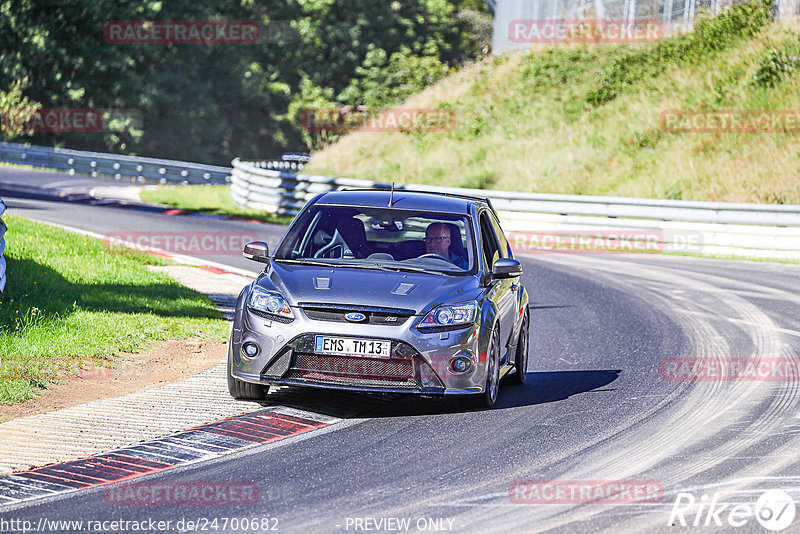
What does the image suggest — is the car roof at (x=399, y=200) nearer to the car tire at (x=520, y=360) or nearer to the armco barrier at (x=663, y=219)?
the car tire at (x=520, y=360)

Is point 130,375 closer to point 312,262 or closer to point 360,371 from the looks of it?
point 312,262

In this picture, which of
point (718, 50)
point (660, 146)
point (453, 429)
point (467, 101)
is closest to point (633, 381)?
point (453, 429)

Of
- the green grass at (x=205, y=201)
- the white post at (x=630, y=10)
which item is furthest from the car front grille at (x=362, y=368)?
the white post at (x=630, y=10)

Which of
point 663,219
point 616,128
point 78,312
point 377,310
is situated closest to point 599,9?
point 616,128

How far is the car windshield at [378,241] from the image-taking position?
9.06 metres

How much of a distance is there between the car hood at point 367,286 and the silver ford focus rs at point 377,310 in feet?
0.03

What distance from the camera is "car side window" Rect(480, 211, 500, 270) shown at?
942 centimetres

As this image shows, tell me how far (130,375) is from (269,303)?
203cm

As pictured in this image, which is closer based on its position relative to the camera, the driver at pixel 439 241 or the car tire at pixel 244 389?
the car tire at pixel 244 389

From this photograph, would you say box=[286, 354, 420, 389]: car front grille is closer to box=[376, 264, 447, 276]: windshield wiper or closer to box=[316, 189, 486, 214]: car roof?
box=[376, 264, 447, 276]: windshield wiper

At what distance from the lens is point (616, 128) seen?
33781mm

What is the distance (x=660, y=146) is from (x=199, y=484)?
2717cm

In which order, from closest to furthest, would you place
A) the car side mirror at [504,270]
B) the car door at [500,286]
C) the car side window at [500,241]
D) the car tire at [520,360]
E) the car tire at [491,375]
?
1. the car tire at [491,375]
2. the car side mirror at [504,270]
3. the car door at [500,286]
4. the car tire at [520,360]
5. the car side window at [500,241]

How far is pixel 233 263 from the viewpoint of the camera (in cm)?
1828
